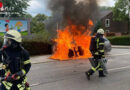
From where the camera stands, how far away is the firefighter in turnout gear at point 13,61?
3.00 meters

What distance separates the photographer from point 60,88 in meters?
5.55

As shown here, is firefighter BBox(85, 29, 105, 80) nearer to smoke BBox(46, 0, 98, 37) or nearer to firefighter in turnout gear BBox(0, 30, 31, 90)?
firefighter in turnout gear BBox(0, 30, 31, 90)

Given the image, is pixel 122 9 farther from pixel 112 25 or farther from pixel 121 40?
pixel 121 40

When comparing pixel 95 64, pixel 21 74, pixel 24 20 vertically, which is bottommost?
pixel 95 64

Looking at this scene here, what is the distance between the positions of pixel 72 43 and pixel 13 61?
999 centimetres

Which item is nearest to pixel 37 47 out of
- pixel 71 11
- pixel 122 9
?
pixel 71 11

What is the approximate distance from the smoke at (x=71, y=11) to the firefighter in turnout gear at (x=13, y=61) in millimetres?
10673

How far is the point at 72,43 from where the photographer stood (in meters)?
12.9

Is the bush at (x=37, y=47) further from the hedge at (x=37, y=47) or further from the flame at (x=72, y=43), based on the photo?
the flame at (x=72, y=43)

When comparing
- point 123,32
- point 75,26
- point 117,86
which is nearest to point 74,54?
point 75,26

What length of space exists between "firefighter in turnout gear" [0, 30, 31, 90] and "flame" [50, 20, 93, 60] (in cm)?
922

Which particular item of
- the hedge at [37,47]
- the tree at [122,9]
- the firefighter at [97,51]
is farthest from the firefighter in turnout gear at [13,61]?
the tree at [122,9]

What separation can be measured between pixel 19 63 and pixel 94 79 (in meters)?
3.96

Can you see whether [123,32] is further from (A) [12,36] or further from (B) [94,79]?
(A) [12,36]
